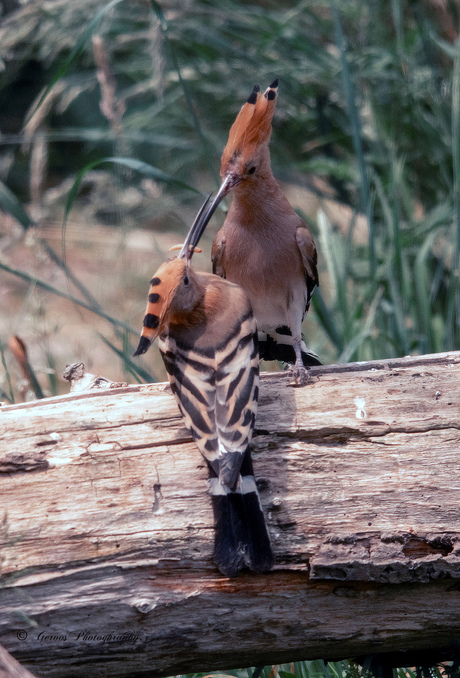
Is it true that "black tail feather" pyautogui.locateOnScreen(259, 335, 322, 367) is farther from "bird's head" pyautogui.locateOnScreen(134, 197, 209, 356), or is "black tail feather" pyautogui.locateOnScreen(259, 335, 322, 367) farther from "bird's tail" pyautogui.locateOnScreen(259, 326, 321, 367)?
"bird's head" pyautogui.locateOnScreen(134, 197, 209, 356)

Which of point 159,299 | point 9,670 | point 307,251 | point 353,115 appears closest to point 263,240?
point 307,251

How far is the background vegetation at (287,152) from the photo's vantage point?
284 cm

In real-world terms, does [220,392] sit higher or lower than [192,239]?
lower

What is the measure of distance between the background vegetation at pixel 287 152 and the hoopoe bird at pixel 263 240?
17cm

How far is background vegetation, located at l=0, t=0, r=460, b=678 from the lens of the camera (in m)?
2.84

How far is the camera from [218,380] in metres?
1.78

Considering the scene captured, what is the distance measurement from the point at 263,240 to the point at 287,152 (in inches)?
103

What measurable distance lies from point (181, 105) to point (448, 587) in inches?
170

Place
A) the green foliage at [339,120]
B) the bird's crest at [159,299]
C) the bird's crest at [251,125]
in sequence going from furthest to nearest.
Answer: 1. the green foliage at [339,120]
2. the bird's crest at [251,125]
3. the bird's crest at [159,299]

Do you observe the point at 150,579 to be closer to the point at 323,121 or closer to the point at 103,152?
the point at 323,121

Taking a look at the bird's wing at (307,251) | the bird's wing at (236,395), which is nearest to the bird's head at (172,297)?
the bird's wing at (236,395)

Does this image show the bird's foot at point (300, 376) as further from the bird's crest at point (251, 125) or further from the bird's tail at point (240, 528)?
the bird's crest at point (251, 125)

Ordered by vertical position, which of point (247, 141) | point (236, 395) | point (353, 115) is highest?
point (353, 115)

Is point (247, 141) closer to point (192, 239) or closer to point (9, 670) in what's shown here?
point (192, 239)
